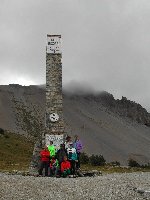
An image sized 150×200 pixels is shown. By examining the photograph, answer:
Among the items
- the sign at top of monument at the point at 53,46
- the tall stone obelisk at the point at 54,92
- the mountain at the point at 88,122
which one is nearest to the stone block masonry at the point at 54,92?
the tall stone obelisk at the point at 54,92

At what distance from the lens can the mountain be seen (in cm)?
11462

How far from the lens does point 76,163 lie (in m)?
24.1

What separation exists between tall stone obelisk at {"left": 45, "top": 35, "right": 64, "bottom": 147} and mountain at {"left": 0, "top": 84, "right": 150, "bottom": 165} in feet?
230

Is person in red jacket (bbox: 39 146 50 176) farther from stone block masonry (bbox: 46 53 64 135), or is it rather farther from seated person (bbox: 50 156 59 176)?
stone block masonry (bbox: 46 53 64 135)

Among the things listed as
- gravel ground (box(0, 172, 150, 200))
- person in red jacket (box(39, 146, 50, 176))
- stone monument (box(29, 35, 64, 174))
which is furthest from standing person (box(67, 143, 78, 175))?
gravel ground (box(0, 172, 150, 200))

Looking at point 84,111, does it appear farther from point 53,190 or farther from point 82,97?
point 53,190

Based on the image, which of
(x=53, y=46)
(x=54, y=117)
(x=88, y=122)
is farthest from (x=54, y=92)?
(x=88, y=122)

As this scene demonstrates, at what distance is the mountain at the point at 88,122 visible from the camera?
376 ft

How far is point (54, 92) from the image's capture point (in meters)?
29.3

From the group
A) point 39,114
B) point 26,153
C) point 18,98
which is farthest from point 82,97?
point 26,153

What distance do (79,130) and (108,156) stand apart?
22539mm

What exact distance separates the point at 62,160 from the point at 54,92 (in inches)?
290

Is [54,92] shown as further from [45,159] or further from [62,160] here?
[62,160]

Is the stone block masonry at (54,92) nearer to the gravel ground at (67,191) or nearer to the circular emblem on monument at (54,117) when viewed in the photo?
the circular emblem on monument at (54,117)
